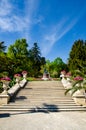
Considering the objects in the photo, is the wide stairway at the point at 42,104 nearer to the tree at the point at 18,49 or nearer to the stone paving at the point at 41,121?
the stone paving at the point at 41,121

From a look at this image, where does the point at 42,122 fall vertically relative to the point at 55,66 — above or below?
below

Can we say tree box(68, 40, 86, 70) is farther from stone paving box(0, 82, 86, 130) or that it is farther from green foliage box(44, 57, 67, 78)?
stone paving box(0, 82, 86, 130)

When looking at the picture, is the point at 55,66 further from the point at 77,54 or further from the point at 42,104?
the point at 42,104

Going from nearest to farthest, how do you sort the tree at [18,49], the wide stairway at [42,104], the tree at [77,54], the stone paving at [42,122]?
1. the stone paving at [42,122]
2. the wide stairway at [42,104]
3. the tree at [77,54]
4. the tree at [18,49]

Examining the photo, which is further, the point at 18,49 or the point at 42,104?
the point at 18,49

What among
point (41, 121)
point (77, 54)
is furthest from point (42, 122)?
point (77, 54)

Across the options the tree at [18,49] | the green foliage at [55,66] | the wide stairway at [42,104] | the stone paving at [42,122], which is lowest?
the stone paving at [42,122]

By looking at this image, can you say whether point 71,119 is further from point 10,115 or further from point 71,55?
point 71,55

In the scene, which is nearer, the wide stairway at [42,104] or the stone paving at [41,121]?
the stone paving at [41,121]

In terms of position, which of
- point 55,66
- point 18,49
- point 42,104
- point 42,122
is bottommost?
point 42,122

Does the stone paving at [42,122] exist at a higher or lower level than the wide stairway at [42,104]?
lower

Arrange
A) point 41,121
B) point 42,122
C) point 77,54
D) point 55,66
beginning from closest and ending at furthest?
point 42,122 < point 41,121 < point 77,54 < point 55,66

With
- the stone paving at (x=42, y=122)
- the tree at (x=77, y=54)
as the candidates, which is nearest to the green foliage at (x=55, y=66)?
the tree at (x=77, y=54)

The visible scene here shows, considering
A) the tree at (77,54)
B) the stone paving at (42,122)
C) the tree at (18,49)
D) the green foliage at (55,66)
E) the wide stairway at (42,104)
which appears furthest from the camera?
the green foliage at (55,66)
